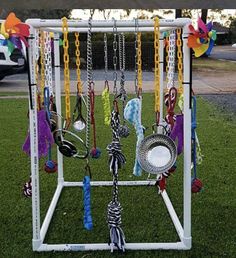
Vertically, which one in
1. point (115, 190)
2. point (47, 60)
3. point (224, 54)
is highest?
point (47, 60)

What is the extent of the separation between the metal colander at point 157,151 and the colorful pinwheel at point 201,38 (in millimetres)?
593

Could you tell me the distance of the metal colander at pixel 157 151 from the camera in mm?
3051

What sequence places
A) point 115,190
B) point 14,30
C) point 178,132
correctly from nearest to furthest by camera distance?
point 14,30 < point 115,190 < point 178,132

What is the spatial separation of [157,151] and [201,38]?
0.76 meters

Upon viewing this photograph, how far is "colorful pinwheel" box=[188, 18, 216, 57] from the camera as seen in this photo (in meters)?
2.81

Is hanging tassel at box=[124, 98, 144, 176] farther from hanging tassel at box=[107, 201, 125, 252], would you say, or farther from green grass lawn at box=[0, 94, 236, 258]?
green grass lawn at box=[0, 94, 236, 258]

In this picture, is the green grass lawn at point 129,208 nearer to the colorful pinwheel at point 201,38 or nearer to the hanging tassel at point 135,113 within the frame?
the hanging tassel at point 135,113

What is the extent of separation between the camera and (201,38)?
9.26 ft

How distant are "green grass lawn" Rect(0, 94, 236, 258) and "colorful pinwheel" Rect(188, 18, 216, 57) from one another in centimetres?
138

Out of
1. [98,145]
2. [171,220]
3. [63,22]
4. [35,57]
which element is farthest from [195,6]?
[98,145]

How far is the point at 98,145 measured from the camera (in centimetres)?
618

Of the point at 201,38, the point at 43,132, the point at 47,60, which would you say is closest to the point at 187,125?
the point at 201,38

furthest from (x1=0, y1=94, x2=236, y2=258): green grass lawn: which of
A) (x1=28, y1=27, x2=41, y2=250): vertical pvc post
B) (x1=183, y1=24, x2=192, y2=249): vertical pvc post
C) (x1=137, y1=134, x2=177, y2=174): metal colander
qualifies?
(x1=137, y1=134, x2=177, y2=174): metal colander

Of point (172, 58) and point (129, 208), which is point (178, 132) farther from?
point (129, 208)
